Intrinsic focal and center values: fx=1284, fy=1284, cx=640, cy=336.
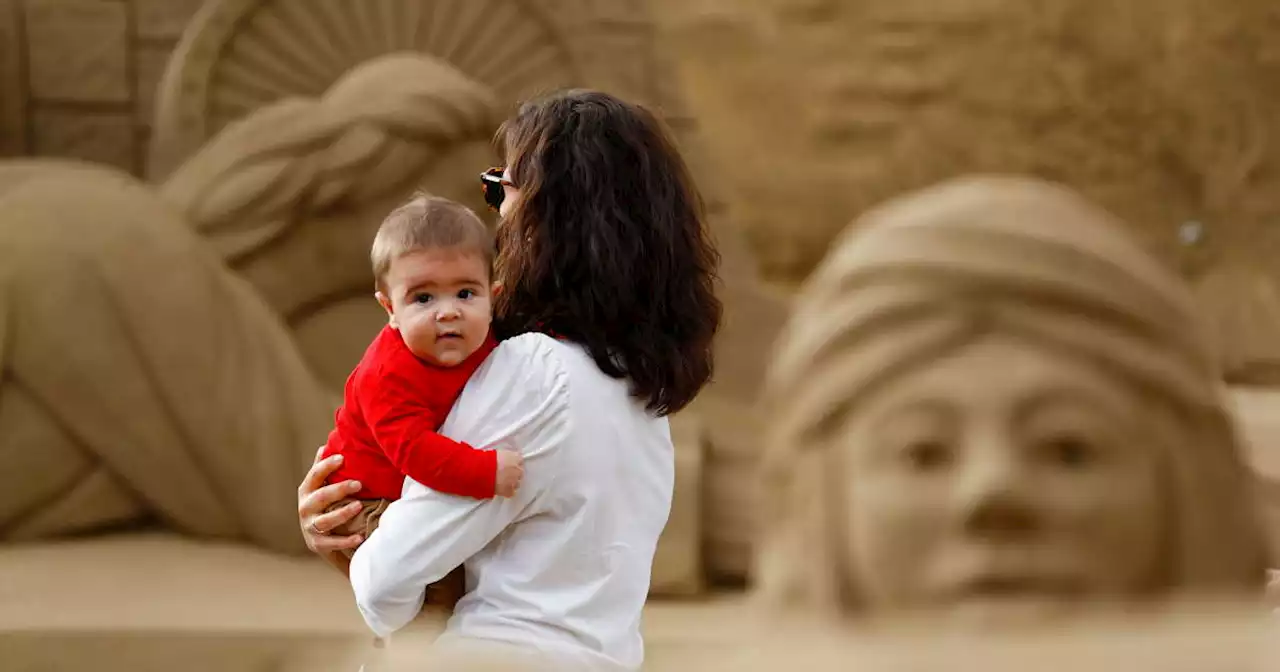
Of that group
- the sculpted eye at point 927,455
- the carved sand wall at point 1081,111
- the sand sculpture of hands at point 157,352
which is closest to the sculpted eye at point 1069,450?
the sculpted eye at point 927,455

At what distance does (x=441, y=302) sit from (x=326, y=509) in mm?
269

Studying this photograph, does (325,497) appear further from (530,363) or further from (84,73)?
(84,73)

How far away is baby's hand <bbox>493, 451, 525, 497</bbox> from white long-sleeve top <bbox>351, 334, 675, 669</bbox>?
14mm

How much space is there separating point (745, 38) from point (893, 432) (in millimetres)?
4115

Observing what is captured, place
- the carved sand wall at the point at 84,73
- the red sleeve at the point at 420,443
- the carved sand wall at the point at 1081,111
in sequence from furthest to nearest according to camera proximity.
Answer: the carved sand wall at the point at 84,73 < the carved sand wall at the point at 1081,111 < the red sleeve at the point at 420,443

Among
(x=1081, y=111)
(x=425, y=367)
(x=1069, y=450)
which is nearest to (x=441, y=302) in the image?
(x=425, y=367)

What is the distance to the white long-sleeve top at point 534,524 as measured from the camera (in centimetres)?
121

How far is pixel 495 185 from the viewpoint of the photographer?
1.38 meters

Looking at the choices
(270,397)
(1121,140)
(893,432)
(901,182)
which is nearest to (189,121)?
(270,397)

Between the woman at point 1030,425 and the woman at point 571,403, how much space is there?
537 mm

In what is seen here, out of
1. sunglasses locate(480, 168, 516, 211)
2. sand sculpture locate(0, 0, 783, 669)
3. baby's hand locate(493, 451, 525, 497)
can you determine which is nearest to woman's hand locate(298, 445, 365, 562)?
baby's hand locate(493, 451, 525, 497)

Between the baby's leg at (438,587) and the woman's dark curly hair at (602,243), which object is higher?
the woman's dark curly hair at (602,243)

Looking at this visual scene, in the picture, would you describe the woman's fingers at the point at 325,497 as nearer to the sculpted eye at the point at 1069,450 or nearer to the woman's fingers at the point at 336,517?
the woman's fingers at the point at 336,517

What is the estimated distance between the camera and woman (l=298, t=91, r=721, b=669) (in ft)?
4.01
